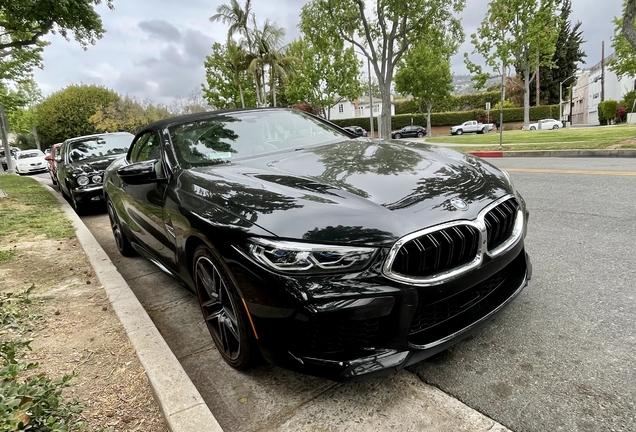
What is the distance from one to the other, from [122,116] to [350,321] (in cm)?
4516

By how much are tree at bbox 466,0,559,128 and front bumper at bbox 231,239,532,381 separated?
32.4m

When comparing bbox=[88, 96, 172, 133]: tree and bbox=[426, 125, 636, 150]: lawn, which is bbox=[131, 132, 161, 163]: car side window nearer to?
bbox=[426, 125, 636, 150]: lawn

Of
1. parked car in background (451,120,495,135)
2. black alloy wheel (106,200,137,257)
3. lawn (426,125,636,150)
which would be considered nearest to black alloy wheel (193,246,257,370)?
black alloy wheel (106,200,137,257)

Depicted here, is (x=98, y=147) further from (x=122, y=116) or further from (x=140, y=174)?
(x=122, y=116)

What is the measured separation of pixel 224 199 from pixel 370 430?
138cm

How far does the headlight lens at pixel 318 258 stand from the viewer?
1.76 meters

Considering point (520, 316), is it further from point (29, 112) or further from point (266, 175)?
point (29, 112)

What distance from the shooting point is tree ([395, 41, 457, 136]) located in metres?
36.4

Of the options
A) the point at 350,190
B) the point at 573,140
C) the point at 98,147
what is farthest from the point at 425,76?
the point at 350,190

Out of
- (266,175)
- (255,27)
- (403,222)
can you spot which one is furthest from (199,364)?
(255,27)

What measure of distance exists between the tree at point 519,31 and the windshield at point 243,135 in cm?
3077

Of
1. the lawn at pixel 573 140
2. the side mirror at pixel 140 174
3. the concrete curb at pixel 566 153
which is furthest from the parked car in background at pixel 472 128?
the side mirror at pixel 140 174

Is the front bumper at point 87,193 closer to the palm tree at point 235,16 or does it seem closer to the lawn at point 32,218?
the lawn at point 32,218

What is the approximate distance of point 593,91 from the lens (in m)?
54.5
